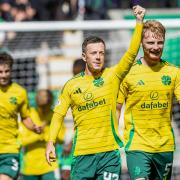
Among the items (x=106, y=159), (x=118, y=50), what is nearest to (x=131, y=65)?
(x=106, y=159)

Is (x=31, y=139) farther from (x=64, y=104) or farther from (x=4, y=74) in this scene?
(x=64, y=104)

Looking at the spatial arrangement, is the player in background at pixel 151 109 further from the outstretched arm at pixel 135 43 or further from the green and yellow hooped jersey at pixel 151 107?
the outstretched arm at pixel 135 43

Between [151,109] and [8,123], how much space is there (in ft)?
6.90

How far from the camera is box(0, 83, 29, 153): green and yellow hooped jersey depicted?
8.88 meters

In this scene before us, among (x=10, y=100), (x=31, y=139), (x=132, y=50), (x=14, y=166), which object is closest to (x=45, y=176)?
(x=31, y=139)

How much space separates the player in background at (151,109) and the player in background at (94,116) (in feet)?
0.88

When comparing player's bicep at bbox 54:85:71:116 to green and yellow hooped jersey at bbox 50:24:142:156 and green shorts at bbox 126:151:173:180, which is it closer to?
green and yellow hooped jersey at bbox 50:24:142:156

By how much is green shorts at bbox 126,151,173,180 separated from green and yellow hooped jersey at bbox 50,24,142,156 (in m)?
0.26

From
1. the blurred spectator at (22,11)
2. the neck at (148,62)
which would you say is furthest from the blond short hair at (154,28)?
the blurred spectator at (22,11)

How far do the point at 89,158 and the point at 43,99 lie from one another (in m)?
2.95

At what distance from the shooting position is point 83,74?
7504 mm

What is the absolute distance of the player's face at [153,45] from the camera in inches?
293

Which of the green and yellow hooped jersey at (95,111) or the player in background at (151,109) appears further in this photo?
the player in background at (151,109)

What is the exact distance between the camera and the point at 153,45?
24.4 feet
